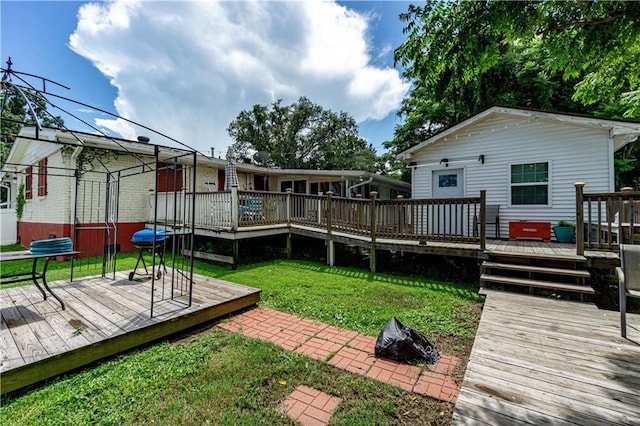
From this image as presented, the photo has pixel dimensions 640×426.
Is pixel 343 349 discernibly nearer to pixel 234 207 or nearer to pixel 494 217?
pixel 234 207

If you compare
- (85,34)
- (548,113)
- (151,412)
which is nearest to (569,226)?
(548,113)

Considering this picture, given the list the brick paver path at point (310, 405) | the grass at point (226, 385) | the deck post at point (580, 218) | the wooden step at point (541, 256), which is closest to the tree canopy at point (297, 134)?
the wooden step at point (541, 256)

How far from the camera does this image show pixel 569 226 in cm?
666

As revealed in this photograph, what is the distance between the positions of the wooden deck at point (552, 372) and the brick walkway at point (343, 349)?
1.08 feet

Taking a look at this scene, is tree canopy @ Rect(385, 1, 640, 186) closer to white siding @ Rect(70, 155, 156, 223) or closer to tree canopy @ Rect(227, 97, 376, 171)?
white siding @ Rect(70, 155, 156, 223)

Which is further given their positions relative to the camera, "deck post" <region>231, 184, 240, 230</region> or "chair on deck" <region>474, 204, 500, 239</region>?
"chair on deck" <region>474, 204, 500, 239</region>

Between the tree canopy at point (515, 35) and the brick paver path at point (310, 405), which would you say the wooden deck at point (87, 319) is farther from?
the tree canopy at point (515, 35)

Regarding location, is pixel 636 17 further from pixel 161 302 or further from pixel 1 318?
pixel 1 318

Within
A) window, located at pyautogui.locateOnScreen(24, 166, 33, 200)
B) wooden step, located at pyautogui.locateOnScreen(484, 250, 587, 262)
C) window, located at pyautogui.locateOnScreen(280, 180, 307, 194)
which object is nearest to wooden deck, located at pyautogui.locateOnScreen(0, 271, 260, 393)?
wooden step, located at pyautogui.locateOnScreen(484, 250, 587, 262)

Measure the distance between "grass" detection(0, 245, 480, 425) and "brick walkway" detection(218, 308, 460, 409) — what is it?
0.14m

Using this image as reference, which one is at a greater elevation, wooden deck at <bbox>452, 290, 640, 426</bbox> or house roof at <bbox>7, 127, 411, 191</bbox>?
house roof at <bbox>7, 127, 411, 191</bbox>

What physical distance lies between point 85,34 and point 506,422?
26.2ft

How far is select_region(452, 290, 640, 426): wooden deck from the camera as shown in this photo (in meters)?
1.81

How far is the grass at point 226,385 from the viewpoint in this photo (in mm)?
2078
